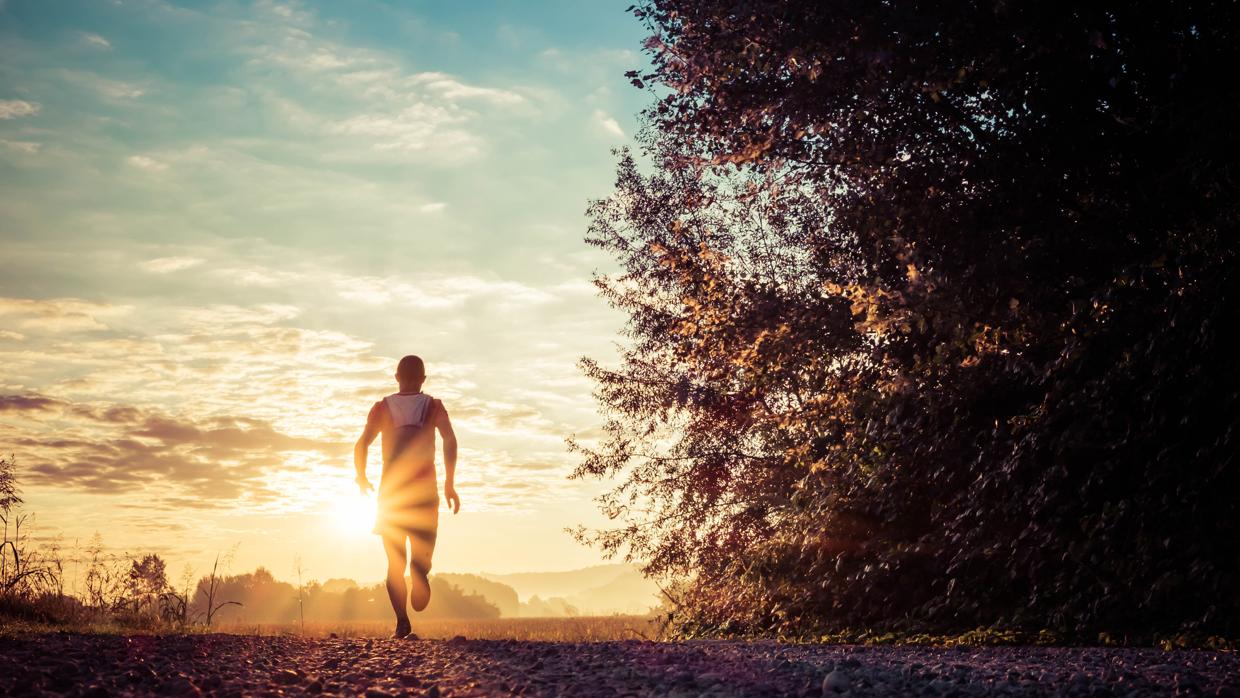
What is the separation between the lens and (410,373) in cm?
978

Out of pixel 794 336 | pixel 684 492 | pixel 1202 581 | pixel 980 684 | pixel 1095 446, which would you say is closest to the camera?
pixel 980 684

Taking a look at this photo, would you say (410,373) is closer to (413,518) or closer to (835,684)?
(413,518)

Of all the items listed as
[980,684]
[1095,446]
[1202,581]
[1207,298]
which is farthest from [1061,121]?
[980,684]

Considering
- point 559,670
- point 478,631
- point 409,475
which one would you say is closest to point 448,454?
point 409,475

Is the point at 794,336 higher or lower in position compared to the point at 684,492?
higher

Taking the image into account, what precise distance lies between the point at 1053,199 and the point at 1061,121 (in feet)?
3.05

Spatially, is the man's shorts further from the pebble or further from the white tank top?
the pebble

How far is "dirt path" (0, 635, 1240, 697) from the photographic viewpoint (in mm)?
4984

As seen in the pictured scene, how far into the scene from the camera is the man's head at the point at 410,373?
977 cm

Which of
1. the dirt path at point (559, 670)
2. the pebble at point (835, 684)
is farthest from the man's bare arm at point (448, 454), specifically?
the pebble at point (835, 684)

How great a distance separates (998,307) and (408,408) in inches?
264

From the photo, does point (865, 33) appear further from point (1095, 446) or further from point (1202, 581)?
point (1202, 581)

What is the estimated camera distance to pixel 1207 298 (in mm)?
9133

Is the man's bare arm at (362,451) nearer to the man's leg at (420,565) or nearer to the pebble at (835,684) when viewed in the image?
the man's leg at (420,565)
